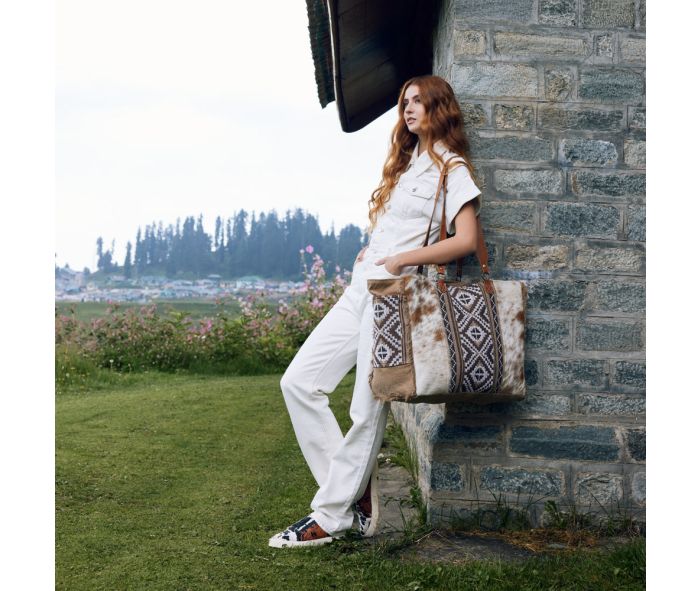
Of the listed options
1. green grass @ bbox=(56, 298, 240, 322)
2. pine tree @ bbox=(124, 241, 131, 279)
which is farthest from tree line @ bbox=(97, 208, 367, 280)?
green grass @ bbox=(56, 298, 240, 322)

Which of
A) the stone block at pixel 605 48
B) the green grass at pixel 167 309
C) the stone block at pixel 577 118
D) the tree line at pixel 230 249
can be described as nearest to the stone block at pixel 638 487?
the stone block at pixel 577 118

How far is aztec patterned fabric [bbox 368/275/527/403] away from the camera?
318cm

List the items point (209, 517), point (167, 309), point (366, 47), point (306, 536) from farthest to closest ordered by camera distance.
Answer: point (167, 309) < point (366, 47) < point (209, 517) < point (306, 536)

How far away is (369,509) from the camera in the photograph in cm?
355

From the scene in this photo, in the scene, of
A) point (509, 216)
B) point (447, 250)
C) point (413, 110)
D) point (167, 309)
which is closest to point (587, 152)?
point (509, 216)

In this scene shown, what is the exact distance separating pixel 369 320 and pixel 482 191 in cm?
85

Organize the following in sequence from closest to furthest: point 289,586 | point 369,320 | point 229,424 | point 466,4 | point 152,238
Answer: point 289,586 → point 369,320 → point 466,4 → point 229,424 → point 152,238

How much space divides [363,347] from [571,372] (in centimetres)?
105

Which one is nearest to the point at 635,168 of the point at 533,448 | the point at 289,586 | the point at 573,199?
the point at 573,199

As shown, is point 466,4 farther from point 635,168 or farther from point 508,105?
point 635,168

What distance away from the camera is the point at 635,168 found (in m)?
3.67

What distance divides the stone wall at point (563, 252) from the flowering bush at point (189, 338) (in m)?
6.71

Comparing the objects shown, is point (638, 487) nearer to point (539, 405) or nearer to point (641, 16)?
point (539, 405)

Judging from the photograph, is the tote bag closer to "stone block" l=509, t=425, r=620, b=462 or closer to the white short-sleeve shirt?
the white short-sleeve shirt
